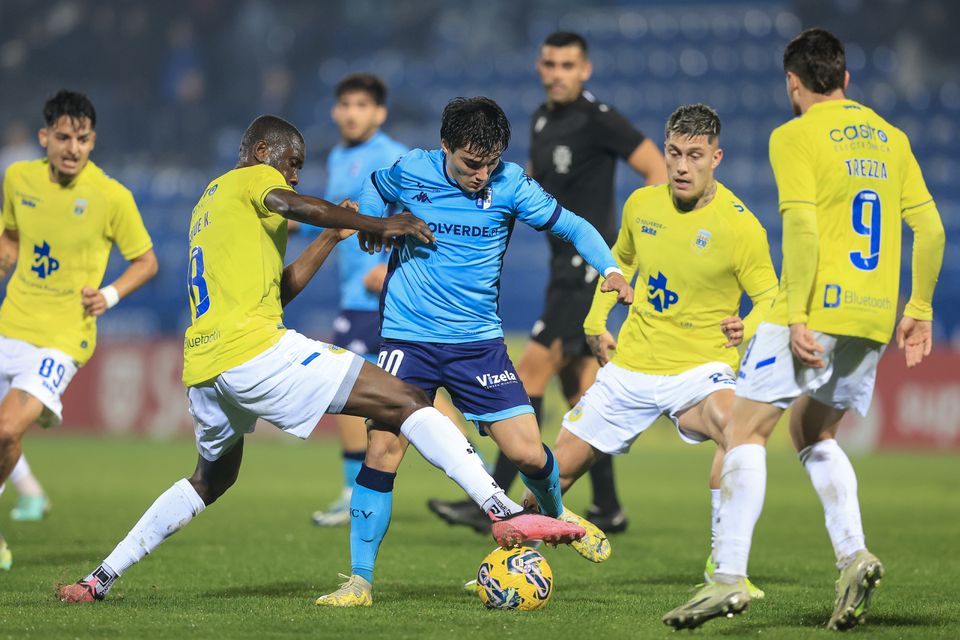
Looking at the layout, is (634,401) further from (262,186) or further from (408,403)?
(262,186)

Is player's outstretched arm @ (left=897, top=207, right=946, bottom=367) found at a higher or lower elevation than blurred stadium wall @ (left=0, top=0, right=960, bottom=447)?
lower

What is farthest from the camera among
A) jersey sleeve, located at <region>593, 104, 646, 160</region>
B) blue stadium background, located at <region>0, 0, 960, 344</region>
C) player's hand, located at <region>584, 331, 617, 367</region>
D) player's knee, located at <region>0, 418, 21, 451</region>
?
blue stadium background, located at <region>0, 0, 960, 344</region>

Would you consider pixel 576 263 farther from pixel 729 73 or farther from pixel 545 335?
pixel 729 73

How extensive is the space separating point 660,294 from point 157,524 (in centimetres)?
257

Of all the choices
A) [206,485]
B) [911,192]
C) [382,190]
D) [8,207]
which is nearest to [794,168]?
[911,192]


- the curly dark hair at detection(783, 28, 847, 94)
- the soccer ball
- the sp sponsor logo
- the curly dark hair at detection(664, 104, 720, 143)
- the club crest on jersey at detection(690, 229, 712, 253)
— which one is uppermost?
the curly dark hair at detection(783, 28, 847, 94)

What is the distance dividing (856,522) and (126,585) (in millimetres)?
3338

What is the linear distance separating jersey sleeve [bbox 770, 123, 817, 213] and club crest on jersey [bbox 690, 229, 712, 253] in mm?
1241

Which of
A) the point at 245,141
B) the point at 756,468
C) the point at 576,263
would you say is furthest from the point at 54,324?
the point at 756,468

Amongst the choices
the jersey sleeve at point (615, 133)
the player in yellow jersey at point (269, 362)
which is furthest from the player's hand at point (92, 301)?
the jersey sleeve at point (615, 133)

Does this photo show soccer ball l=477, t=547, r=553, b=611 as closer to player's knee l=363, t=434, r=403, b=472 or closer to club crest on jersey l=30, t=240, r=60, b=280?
player's knee l=363, t=434, r=403, b=472

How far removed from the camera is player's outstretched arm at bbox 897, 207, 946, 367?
16.8 ft

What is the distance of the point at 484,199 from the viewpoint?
19.1 feet

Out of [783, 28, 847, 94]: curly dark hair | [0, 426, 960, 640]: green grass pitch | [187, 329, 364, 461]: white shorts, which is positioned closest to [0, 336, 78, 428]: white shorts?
[0, 426, 960, 640]: green grass pitch
